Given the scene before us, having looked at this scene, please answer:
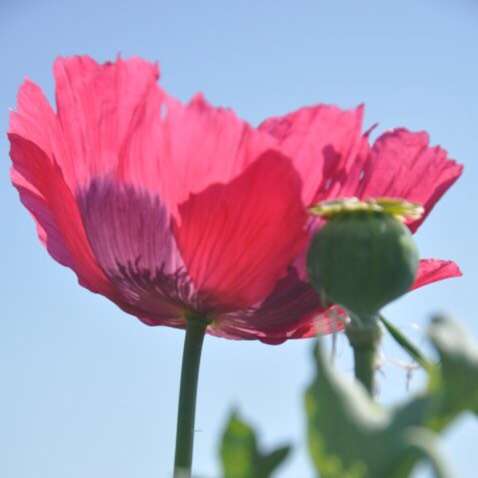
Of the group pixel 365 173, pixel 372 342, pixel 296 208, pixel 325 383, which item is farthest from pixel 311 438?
pixel 365 173

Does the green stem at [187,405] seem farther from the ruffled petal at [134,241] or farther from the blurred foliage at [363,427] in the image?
the blurred foliage at [363,427]

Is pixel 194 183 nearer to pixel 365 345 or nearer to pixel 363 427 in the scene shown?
pixel 365 345

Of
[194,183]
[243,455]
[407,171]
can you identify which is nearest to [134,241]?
[194,183]

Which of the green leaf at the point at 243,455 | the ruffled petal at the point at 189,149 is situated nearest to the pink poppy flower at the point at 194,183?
the ruffled petal at the point at 189,149

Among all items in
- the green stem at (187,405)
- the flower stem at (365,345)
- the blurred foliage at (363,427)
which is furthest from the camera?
the green stem at (187,405)

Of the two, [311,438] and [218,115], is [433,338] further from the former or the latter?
[218,115]

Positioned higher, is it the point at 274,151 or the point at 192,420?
the point at 274,151

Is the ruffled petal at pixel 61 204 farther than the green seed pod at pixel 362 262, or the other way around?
the ruffled petal at pixel 61 204
